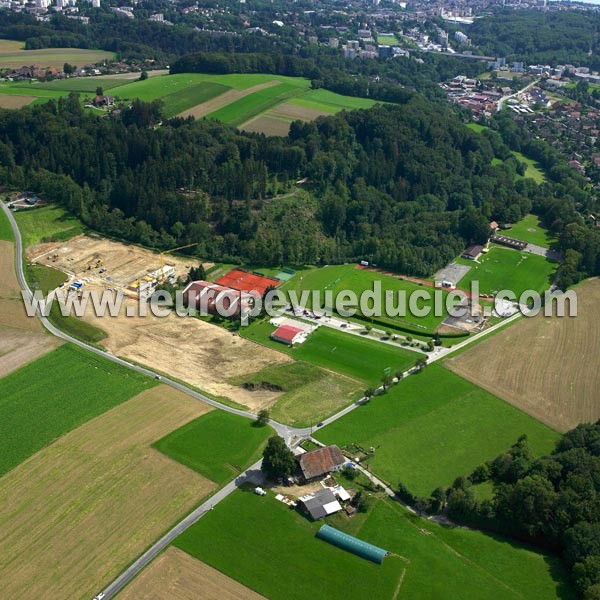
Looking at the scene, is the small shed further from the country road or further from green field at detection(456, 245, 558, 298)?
green field at detection(456, 245, 558, 298)

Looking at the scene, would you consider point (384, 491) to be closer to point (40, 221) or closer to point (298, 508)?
point (298, 508)

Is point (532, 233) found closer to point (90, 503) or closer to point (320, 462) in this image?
point (320, 462)

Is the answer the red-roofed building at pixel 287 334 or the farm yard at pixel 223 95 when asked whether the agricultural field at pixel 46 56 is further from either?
the red-roofed building at pixel 287 334

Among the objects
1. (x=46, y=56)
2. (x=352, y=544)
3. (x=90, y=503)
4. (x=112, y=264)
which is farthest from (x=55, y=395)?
(x=46, y=56)

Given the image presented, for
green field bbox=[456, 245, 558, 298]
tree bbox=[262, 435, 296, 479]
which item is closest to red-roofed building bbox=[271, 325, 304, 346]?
tree bbox=[262, 435, 296, 479]

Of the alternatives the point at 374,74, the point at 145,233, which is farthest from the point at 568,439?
the point at 374,74

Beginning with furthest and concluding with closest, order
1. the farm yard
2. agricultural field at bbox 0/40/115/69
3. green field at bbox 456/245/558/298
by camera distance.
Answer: agricultural field at bbox 0/40/115/69 → the farm yard → green field at bbox 456/245/558/298
